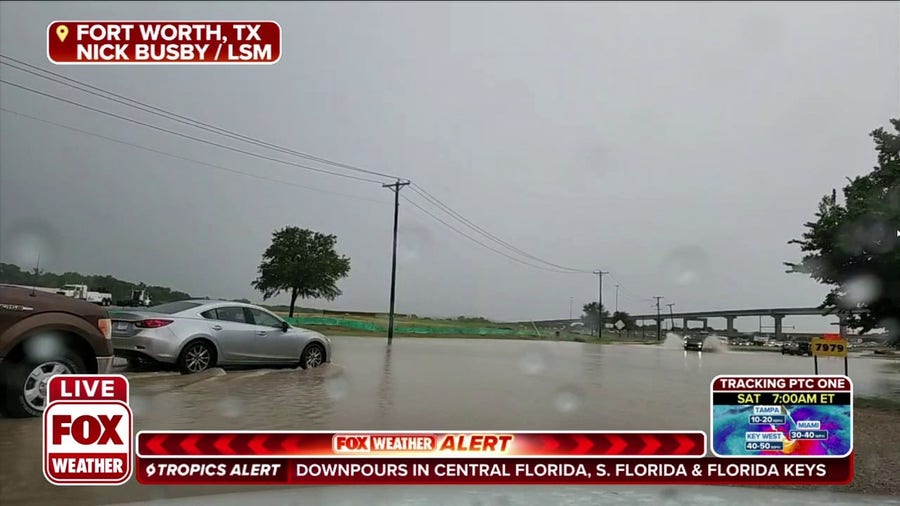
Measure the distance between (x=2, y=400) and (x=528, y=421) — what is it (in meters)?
4.63

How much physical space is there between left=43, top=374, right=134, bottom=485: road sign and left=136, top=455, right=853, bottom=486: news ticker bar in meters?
0.15

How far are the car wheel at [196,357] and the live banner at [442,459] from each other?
287 centimetres

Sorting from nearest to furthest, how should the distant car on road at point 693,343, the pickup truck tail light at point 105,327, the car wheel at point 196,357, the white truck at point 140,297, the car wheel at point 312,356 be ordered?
the pickup truck tail light at point 105,327 → the white truck at point 140,297 → the car wheel at point 196,357 → the car wheel at point 312,356 → the distant car on road at point 693,343

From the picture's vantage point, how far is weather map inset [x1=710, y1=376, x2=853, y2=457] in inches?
163

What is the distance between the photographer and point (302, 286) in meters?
6.49

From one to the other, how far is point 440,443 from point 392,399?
3194 mm

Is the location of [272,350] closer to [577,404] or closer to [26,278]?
[26,278]

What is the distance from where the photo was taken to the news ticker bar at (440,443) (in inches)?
148

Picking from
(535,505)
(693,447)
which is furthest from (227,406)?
(693,447)

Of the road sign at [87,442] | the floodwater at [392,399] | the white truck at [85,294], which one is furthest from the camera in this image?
the white truck at [85,294]

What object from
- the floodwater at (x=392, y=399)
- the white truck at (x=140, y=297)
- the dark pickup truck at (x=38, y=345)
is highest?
the white truck at (x=140, y=297)

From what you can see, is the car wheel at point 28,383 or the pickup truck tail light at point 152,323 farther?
the pickup truck tail light at point 152,323

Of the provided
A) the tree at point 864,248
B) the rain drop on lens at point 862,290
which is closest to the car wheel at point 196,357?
the tree at point 864,248

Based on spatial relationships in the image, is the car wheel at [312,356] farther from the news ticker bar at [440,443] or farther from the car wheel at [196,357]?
the news ticker bar at [440,443]
